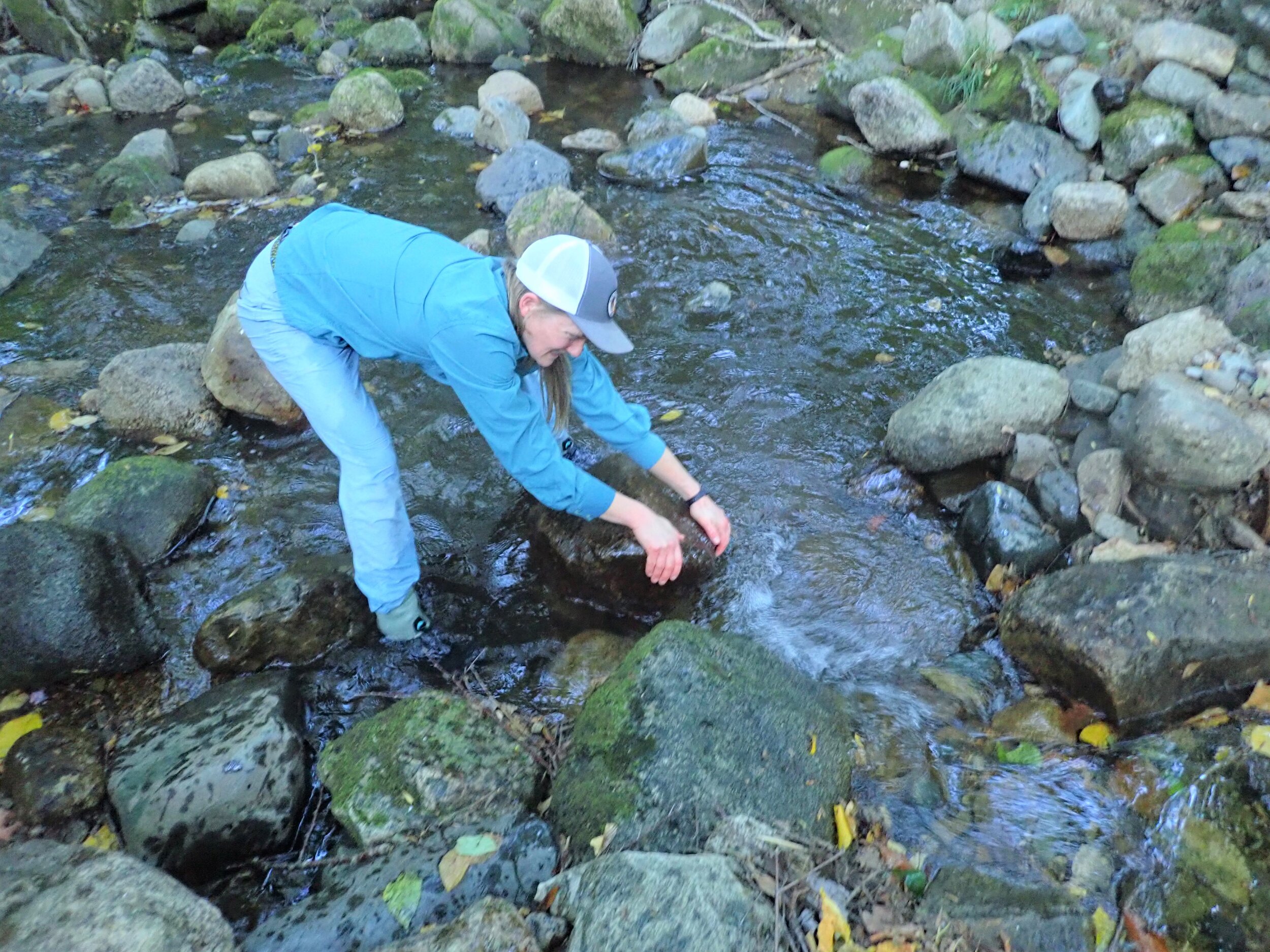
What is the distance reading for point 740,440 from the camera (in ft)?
16.2

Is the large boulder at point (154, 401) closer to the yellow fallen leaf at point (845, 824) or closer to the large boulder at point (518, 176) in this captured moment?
the large boulder at point (518, 176)

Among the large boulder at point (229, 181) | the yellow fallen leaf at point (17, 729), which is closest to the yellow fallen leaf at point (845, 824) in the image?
the yellow fallen leaf at point (17, 729)

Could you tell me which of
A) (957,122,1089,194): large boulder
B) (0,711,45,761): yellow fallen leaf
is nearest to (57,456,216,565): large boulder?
(0,711,45,761): yellow fallen leaf

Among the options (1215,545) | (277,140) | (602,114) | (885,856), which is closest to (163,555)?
(885,856)

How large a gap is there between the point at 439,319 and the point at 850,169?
251 inches

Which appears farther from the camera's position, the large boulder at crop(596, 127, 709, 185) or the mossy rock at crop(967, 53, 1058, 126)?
the large boulder at crop(596, 127, 709, 185)

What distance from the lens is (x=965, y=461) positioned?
4.53 meters

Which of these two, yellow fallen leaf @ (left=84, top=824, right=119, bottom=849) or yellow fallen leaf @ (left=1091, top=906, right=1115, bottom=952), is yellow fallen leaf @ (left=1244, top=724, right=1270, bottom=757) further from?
yellow fallen leaf @ (left=84, top=824, right=119, bottom=849)

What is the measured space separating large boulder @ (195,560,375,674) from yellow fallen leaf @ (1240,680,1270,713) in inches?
144

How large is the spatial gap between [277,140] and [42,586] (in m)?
7.27

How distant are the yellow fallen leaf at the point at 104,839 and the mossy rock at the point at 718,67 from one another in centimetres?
966

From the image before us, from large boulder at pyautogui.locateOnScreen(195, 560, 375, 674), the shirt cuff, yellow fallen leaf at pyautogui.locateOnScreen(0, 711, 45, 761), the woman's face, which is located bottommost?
yellow fallen leaf at pyautogui.locateOnScreen(0, 711, 45, 761)

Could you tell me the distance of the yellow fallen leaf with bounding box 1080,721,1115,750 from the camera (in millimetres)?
3203

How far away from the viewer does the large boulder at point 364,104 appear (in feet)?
30.5
